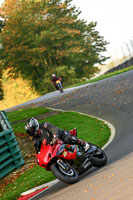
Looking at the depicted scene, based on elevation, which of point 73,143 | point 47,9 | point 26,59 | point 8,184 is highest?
point 47,9

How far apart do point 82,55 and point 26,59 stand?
10.3m

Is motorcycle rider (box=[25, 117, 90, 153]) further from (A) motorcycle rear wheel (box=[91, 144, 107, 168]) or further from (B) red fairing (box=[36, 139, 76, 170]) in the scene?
(A) motorcycle rear wheel (box=[91, 144, 107, 168])

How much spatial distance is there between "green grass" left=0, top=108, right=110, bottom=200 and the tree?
29.4 meters

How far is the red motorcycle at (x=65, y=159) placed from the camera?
28.8 feet

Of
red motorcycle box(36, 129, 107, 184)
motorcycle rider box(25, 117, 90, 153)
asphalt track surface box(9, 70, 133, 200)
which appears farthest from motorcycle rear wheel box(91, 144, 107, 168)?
motorcycle rider box(25, 117, 90, 153)

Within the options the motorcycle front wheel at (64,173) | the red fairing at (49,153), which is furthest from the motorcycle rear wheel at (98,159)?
the motorcycle front wheel at (64,173)

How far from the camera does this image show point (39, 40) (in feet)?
181

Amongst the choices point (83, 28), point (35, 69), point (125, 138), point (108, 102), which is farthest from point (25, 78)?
point (125, 138)

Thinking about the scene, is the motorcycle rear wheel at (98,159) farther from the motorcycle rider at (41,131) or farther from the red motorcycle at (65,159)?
the motorcycle rider at (41,131)

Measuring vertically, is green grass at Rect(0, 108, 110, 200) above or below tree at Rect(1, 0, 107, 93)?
below

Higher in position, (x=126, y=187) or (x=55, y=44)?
(x=55, y=44)

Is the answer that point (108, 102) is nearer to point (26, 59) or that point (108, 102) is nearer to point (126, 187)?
point (126, 187)

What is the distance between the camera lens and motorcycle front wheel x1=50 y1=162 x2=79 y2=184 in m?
8.63

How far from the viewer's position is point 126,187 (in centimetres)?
628
